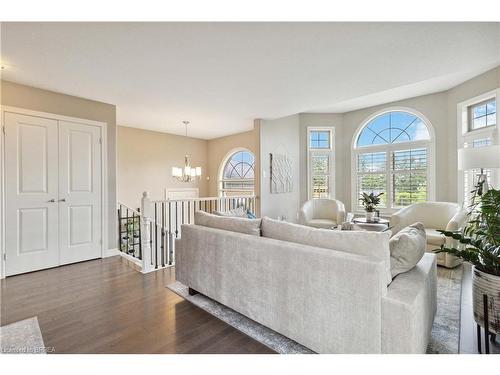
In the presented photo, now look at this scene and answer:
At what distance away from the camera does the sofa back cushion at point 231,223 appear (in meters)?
2.05

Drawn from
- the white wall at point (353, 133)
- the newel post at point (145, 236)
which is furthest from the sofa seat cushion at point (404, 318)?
the white wall at point (353, 133)

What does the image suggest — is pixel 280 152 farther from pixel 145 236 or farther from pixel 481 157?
pixel 481 157

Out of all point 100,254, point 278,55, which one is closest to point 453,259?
point 278,55

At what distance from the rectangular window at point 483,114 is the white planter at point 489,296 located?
2.92 metres

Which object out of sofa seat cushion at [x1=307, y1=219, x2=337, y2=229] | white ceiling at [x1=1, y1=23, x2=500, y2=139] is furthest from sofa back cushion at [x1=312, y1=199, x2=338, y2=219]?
white ceiling at [x1=1, y1=23, x2=500, y2=139]

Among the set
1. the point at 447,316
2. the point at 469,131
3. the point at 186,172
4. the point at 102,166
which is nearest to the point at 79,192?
the point at 102,166

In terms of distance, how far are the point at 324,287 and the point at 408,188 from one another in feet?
14.0

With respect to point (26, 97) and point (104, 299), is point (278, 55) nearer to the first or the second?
point (104, 299)

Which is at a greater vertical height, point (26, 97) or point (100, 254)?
point (26, 97)

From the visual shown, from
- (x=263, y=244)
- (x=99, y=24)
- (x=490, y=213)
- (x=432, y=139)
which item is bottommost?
(x=263, y=244)

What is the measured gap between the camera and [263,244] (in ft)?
5.99

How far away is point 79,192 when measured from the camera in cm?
361
